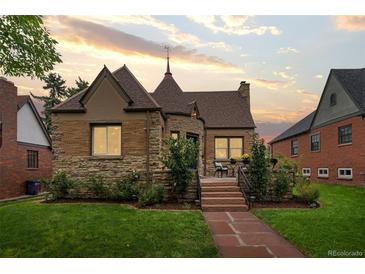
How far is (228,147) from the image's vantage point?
54.6ft

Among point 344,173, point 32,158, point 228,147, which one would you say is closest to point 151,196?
point 228,147

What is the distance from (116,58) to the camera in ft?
22.9

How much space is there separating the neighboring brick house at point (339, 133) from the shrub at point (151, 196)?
20.4 feet

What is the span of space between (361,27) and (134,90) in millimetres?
7667

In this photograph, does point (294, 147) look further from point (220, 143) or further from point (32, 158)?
point (32, 158)

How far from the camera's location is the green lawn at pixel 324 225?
4992 millimetres

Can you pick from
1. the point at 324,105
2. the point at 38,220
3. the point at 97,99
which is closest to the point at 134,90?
the point at 97,99

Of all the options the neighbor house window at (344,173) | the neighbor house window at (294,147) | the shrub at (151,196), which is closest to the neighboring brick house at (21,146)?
the shrub at (151,196)

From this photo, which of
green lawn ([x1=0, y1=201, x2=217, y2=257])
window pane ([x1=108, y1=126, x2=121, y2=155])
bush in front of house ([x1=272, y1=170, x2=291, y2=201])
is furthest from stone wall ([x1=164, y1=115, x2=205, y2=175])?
green lawn ([x1=0, y1=201, x2=217, y2=257])

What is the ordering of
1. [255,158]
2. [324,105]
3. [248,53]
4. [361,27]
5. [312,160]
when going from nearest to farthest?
1. [361,27]
2. [248,53]
3. [255,158]
4. [324,105]
5. [312,160]

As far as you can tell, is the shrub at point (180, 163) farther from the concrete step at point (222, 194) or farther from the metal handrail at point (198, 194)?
the concrete step at point (222, 194)

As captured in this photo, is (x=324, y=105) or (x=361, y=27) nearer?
(x=361, y=27)

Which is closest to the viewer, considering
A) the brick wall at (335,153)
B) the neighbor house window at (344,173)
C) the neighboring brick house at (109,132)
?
the neighboring brick house at (109,132)
